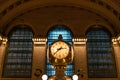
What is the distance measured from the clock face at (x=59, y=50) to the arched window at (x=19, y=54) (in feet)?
36.1

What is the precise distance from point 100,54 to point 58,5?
170 inches

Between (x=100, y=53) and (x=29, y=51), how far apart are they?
A: 4.44 m

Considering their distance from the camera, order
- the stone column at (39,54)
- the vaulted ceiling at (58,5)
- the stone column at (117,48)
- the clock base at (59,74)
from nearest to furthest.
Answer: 1. the clock base at (59,74)
2. the stone column at (39,54)
3. the stone column at (117,48)
4. the vaulted ceiling at (58,5)

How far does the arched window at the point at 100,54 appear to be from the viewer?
572 inches

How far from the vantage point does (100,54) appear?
49.5 feet

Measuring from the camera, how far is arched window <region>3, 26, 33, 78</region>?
14508 millimetres

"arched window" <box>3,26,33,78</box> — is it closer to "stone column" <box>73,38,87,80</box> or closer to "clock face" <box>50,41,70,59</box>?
"stone column" <box>73,38,87,80</box>

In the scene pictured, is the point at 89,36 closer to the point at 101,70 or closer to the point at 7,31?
the point at 101,70

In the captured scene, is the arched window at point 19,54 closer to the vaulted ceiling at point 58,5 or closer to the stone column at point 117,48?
the vaulted ceiling at point 58,5

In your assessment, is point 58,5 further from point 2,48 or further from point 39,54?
point 2,48

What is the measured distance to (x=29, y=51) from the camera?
15148 millimetres

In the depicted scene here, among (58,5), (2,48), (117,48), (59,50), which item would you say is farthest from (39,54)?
(59,50)

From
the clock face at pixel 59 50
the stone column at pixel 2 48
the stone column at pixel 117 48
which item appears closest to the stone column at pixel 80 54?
the stone column at pixel 117 48

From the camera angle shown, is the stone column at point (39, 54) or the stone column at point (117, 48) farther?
the stone column at point (117, 48)
